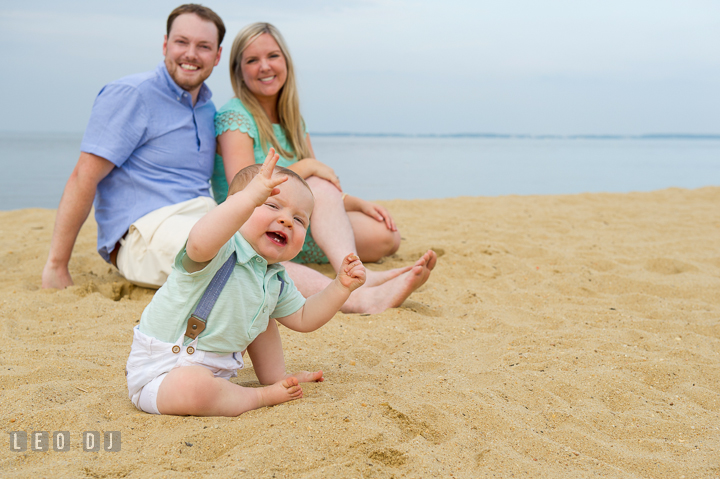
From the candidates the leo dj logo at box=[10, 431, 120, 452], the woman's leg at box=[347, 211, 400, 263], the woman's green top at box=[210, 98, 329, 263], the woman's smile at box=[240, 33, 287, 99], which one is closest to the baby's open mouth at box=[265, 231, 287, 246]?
the leo dj logo at box=[10, 431, 120, 452]

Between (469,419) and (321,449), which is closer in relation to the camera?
(321,449)

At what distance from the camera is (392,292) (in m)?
2.95

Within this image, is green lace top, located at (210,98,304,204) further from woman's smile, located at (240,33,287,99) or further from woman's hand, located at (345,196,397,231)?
woman's hand, located at (345,196,397,231)

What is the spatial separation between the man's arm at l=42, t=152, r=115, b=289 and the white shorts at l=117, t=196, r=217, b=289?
0.28m

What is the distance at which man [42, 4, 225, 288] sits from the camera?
10.3ft

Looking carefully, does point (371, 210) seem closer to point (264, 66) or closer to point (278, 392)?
point (264, 66)

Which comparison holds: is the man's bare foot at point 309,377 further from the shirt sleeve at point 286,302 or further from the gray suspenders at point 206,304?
the gray suspenders at point 206,304

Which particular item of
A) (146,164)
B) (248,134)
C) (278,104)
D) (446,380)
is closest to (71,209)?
(146,164)

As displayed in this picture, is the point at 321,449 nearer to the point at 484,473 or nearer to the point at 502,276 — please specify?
the point at 484,473

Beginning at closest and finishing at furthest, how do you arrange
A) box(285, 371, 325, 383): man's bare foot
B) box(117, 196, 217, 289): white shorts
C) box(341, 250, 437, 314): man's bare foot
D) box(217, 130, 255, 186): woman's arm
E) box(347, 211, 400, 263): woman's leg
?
box(285, 371, 325, 383): man's bare foot → box(341, 250, 437, 314): man's bare foot → box(117, 196, 217, 289): white shorts → box(217, 130, 255, 186): woman's arm → box(347, 211, 400, 263): woman's leg

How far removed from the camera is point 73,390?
77.3 inches

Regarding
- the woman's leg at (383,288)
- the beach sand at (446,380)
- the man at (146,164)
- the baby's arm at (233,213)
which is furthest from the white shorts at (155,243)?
the baby's arm at (233,213)

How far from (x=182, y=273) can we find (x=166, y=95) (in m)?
1.96

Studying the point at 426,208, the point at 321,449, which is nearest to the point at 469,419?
the point at 321,449
